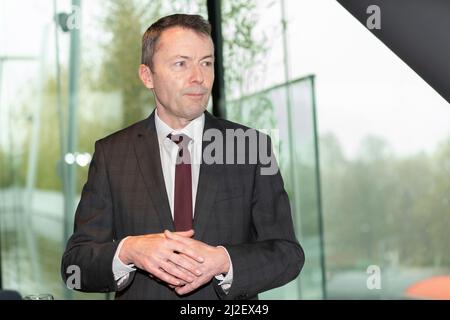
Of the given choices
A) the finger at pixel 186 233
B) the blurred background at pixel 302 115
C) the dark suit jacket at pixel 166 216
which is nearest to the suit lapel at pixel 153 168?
the dark suit jacket at pixel 166 216

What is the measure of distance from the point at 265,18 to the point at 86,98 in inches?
45.3

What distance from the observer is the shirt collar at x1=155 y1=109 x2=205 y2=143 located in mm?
1981

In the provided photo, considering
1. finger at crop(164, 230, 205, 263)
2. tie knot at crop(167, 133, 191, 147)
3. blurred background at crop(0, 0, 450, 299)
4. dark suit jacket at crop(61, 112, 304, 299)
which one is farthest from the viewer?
blurred background at crop(0, 0, 450, 299)

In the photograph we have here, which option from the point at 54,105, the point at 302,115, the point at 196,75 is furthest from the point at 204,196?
the point at 54,105

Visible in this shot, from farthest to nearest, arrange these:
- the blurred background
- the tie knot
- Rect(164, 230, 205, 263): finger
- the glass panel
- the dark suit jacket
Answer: the glass panel < the blurred background < the tie knot < the dark suit jacket < Rect(164, 230, 205, 263): finger

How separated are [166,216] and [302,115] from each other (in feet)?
8.92

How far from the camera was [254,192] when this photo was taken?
1.92m

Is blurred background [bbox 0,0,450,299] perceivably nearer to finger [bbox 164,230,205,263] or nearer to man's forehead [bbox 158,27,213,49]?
man's forehead [bbox 158,27,213,49]

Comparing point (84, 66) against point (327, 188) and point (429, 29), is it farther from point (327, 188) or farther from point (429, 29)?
point (429, 29)

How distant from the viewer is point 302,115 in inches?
179

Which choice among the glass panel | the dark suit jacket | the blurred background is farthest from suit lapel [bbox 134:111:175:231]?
the glass panel

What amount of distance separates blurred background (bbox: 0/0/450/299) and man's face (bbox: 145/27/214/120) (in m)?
2.58

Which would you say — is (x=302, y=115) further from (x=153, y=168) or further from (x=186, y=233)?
(x=186, y=233)

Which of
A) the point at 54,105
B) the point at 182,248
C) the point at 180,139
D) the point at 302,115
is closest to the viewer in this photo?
the point at 182,248
